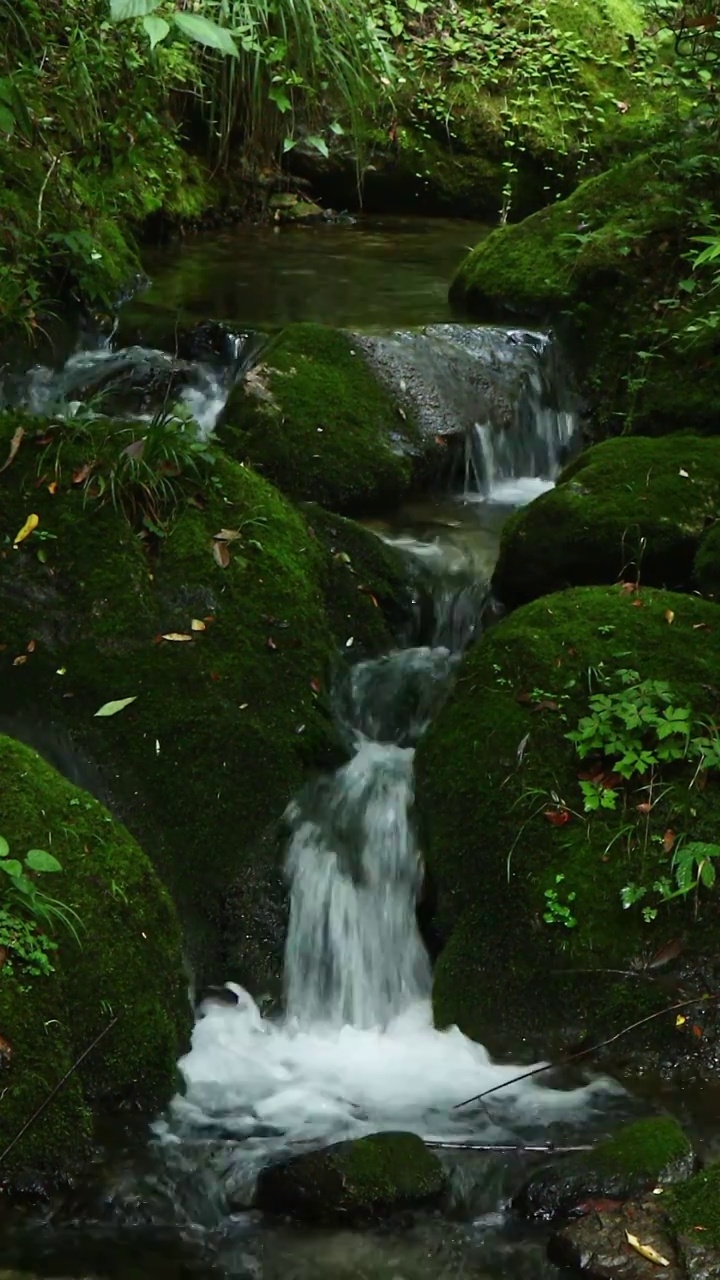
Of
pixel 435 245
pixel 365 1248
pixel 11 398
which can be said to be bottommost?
pixel 365 1248

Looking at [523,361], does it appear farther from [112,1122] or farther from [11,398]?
[112,1122]

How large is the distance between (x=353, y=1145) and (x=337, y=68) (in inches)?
145

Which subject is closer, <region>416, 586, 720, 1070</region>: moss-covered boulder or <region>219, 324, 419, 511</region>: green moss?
<region>416, 586, 720, 1070</region>: moss-covered boulder

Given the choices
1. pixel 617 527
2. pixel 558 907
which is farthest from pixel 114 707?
pixel 617 527

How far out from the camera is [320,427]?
22.8ft

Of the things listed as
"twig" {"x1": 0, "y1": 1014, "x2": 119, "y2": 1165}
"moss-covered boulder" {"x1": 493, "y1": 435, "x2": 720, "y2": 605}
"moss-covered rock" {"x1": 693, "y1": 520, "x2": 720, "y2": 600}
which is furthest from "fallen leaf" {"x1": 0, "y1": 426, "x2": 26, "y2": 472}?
"moss-covered rock" {"x1": 693, "y1": 520, "x2": 720, "y2": 600}

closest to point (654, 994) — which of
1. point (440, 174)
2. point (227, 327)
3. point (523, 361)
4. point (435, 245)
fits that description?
point (523, 361)

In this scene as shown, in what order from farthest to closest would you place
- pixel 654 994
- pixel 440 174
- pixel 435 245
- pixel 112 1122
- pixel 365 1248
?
pixel 440 174
pixel 435 245
pixel 654 994
pixel 112 1122
pixel 365 1248

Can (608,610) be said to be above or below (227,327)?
below

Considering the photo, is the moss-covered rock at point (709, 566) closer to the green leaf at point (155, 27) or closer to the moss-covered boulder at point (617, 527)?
the moss-covered boulder at point (617, 527)

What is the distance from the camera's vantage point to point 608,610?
5234 millimetres

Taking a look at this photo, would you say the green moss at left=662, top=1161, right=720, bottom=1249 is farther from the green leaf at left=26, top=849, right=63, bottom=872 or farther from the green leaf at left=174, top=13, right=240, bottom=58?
the green leaf at left=174, top=13, right=240, bottom=58

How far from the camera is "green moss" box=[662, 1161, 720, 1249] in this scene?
11.3 feet

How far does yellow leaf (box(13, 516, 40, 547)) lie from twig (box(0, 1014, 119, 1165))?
2.02 meters
